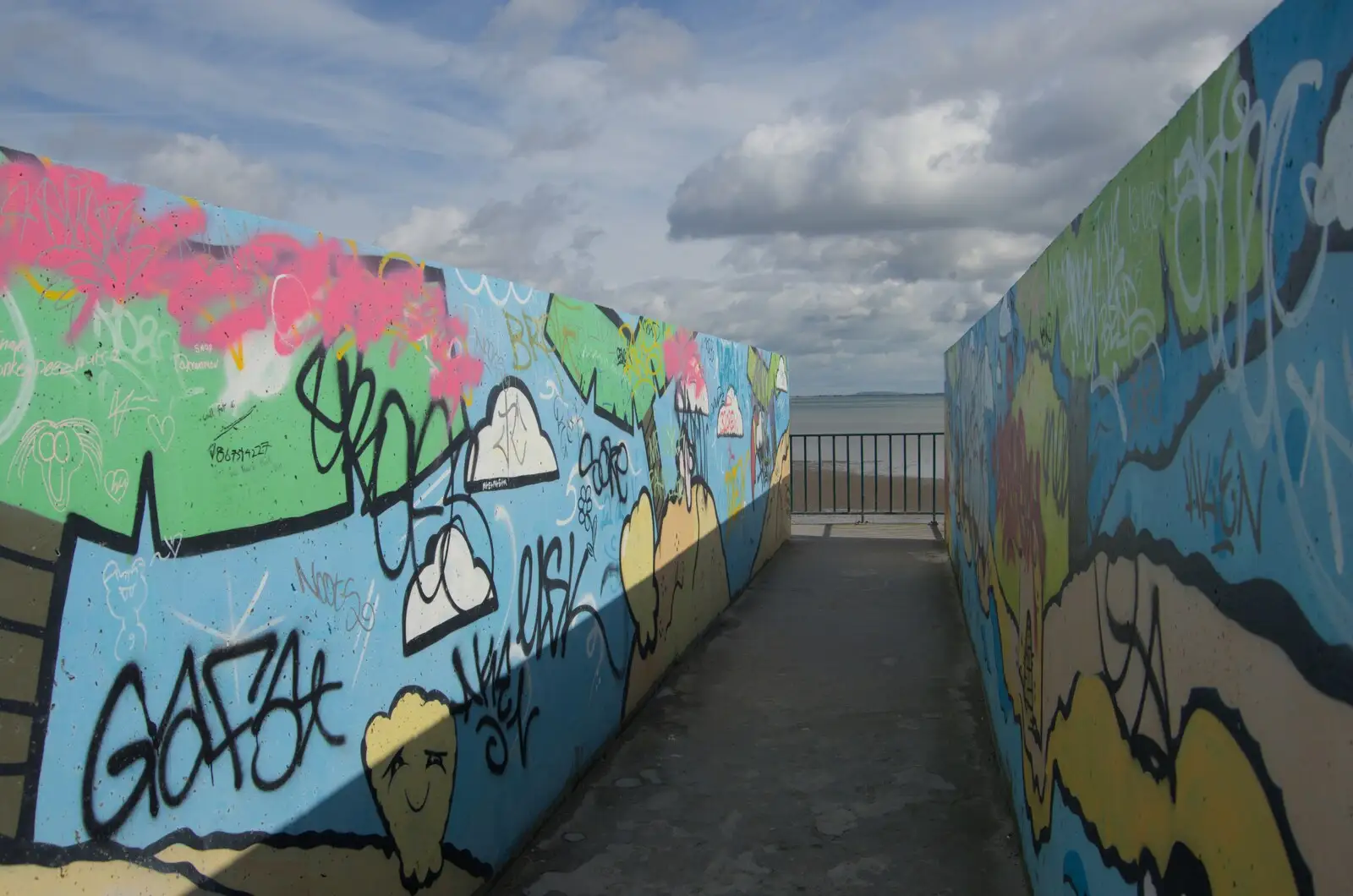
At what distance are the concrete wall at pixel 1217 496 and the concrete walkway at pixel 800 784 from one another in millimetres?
1064

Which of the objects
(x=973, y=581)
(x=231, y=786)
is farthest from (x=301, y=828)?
(x=973, y=581)

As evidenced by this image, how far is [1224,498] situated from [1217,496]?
0.14 ft

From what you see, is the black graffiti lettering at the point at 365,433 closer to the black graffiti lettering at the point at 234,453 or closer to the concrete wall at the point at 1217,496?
the black graffiti lettering at the point at 234,453

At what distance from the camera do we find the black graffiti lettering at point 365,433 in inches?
124

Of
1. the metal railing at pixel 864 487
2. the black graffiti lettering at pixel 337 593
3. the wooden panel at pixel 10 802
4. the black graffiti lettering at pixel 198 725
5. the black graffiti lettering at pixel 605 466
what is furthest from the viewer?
the metal railing at pixel 864 487

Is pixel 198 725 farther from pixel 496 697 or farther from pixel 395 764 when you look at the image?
pixel 496 697

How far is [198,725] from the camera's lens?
104 inches

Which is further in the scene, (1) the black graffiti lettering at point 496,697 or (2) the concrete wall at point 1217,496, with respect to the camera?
(1) the black graffiti lettering at point 496,697

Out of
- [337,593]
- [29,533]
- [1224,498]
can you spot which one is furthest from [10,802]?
[1224,498]

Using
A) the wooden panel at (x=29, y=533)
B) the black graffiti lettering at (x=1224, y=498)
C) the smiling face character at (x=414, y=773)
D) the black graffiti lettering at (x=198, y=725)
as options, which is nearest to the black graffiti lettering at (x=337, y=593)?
the black graffiti lettering at (x=198, y=725)

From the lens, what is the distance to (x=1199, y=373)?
6.37 ft

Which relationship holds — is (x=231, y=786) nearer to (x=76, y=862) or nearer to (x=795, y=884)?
(x=76, y=862)

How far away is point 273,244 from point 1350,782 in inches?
113

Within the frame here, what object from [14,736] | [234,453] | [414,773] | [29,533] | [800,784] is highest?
[234,453]
